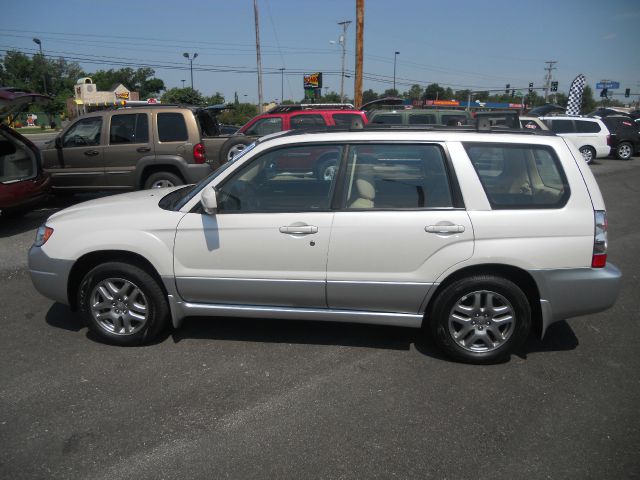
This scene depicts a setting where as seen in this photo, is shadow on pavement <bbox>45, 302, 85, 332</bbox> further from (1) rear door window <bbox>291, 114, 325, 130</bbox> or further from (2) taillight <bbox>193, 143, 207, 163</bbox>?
(1) rear door window <bbox>291, 114, 325, 130</bbox>

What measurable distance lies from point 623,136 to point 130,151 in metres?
20.0

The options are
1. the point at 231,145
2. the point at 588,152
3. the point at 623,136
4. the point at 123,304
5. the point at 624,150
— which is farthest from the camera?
the point at 624,150

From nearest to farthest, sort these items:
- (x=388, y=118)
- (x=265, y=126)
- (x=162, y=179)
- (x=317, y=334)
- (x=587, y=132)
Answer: (x=317, y=334) → (x=162, y=179) → (x=265, y=126) → (x=388, y=118) → (x=587, y=132)

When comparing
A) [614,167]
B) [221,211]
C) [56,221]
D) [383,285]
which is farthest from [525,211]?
[614,167]

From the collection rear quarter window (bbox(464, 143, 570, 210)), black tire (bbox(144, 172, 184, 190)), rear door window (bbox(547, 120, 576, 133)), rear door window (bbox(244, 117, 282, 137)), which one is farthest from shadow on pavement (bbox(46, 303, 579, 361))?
rear door window (bbox(547, 120, 576, 133))

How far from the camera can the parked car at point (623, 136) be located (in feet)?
66.6

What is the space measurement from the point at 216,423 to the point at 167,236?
1.48m

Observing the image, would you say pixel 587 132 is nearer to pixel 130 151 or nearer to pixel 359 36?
pixel 359 36

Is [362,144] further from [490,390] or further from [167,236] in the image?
[490,390]

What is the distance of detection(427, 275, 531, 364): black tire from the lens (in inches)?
140

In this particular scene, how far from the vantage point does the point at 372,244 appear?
140 inches

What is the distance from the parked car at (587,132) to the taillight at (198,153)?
14433 millimetres

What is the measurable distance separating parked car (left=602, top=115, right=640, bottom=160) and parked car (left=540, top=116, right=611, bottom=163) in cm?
255

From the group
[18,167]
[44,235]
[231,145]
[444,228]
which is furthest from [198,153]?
[444,228]
